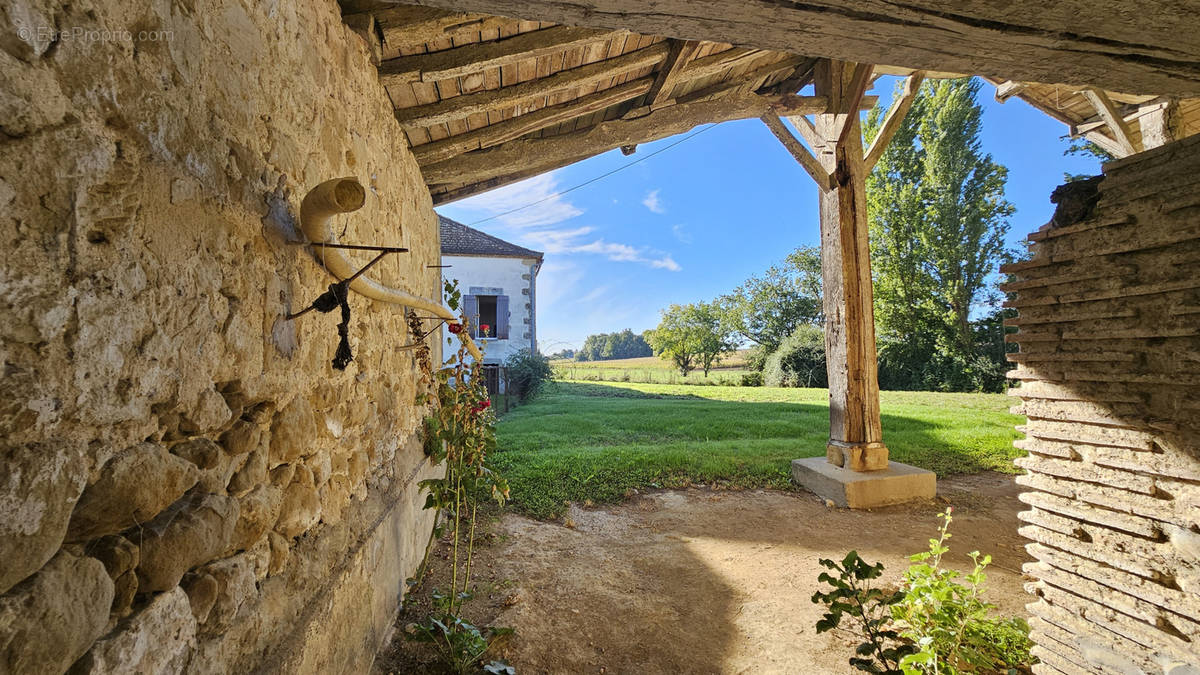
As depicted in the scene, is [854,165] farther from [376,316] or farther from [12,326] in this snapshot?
[12,326]

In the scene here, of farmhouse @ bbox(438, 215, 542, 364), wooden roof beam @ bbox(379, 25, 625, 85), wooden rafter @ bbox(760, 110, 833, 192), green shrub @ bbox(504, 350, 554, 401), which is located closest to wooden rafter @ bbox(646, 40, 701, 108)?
wooden roof beam @ bbox(379, 25, 625, 85)

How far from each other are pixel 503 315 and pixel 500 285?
1.01 meters

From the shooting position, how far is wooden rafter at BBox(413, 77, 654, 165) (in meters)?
3.51

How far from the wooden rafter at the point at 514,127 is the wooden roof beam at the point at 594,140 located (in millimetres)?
101

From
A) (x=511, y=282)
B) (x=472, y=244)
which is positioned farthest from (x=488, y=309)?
(x=472, y=244)

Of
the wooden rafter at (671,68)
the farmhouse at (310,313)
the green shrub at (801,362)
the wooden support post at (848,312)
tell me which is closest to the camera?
the farmhouse at (310,313)

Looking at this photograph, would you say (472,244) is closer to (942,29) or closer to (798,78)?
(798,78)

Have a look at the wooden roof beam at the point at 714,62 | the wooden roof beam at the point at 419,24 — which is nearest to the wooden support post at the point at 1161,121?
the wooden roof beam at the point at 714,62

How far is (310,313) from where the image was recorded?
1621 millimetres

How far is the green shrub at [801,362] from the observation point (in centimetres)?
1744

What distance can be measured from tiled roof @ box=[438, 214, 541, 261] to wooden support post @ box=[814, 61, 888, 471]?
12.5 metres

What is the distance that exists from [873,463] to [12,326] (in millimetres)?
5440

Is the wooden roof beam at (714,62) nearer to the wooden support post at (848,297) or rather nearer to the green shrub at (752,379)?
the wooden support post at (848,297)

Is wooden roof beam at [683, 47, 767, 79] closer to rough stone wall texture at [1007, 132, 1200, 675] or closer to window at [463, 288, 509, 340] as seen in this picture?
rough stone wall texture at [1007, 132, 1200, 675]
